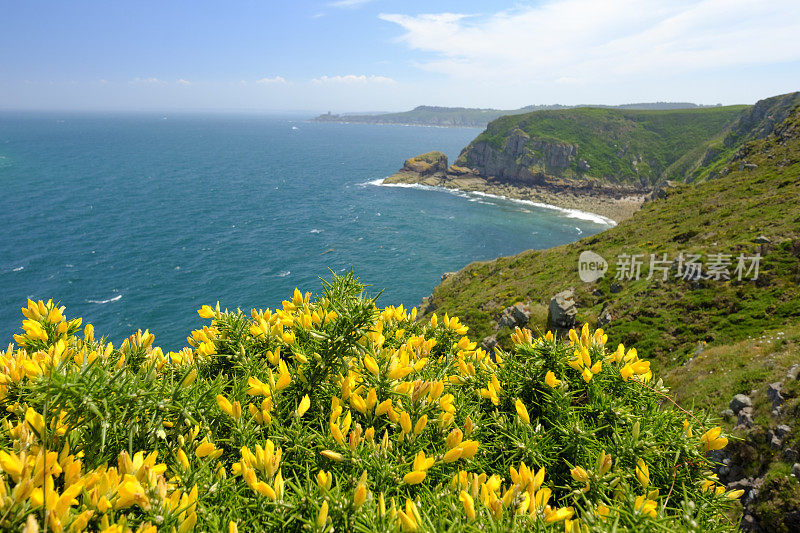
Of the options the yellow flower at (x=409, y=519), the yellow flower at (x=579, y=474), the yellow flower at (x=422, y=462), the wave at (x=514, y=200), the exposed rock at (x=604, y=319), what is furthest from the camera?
the wave at (x=514, y=200)

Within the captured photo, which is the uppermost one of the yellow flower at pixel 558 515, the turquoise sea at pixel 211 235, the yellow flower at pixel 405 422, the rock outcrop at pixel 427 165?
the rock outcrop at pixel 427 165

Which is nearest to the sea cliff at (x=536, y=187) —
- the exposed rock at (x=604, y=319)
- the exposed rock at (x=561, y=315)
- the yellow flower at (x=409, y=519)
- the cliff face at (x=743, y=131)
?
the cliff face at (x=743, y=131)

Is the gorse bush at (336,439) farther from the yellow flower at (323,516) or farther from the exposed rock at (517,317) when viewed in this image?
the exposed rock at (517,317)

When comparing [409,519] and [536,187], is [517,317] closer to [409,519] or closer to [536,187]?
[409,519]

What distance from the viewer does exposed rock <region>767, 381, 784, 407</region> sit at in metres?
10.1

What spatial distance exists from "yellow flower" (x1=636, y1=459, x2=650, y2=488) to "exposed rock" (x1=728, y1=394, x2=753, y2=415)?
11.8 meters

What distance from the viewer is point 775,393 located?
33.9 ft

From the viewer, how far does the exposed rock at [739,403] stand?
10984 millimetres

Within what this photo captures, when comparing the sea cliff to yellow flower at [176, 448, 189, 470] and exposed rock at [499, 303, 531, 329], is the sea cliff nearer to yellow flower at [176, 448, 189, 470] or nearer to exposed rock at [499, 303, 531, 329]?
exposed rock at [499, 303, 531, 329]

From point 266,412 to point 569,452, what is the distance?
2.54 m

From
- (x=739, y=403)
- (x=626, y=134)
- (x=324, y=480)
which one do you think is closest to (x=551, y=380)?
(x=324, y=480)

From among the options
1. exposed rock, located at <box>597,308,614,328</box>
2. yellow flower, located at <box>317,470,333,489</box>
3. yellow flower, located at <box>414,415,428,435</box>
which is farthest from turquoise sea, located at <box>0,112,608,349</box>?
yellow flower, located at <box>317,470,333,489</box>

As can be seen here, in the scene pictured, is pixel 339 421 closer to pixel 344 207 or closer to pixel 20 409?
pixel 20 409

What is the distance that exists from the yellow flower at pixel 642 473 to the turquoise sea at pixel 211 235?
34102mm
